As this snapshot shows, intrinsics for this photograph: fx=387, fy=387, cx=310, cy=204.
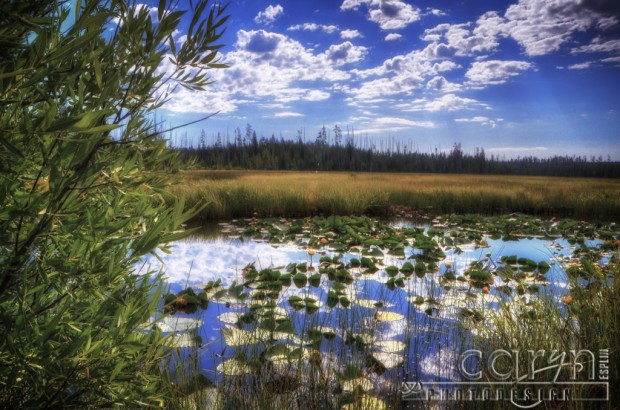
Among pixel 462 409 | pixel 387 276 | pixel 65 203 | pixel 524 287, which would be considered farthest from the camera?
pixel 387 276

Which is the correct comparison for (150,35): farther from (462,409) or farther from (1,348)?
(462,409)

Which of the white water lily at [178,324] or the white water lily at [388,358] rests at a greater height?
the white water lily at [388,358]

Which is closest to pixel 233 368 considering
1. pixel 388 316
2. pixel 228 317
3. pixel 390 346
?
pixel 228 317

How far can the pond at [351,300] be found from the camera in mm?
2959

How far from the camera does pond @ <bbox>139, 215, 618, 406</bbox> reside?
296cm

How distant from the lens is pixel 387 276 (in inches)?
219

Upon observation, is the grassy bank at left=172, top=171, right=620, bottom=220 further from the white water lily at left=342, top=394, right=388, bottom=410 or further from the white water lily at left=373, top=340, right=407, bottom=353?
the white water lily at left=342, top=394, right=388, bottom=410

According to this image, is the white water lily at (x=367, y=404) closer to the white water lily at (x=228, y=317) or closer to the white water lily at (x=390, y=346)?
the white water lily at (x=390, y=346)

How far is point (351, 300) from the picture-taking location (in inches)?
145

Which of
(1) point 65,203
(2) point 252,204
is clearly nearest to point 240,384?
(1) point 65,203

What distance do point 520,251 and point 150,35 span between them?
7967mm

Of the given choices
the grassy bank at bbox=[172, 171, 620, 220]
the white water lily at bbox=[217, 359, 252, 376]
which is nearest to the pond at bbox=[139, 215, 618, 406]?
the white water lily at bbox=[217, 359, 252, 376]

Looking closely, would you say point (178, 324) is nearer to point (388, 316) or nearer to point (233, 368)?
point (233, 368)

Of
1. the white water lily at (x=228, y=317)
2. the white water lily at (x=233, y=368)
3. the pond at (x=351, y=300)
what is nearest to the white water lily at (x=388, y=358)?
the pond at (x=351, y=300)
